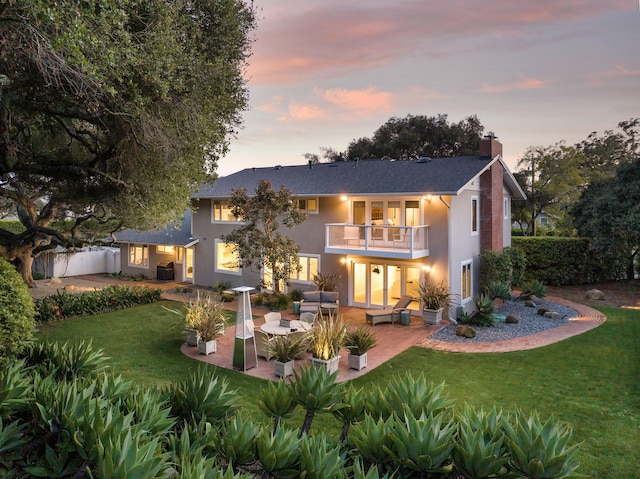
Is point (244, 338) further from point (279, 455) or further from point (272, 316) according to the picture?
point (279, 455)

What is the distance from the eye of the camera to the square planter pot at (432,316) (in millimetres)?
15555

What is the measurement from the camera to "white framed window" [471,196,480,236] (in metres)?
18.5

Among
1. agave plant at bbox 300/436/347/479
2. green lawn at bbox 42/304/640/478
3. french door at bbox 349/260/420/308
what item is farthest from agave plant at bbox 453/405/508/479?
french door at bbox 349/260/420/308

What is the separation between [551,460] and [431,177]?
1468 centimetres

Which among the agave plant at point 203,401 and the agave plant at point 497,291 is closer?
the agave plant at point 203,401

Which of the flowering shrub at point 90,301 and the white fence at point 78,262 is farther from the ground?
the white fence at point 78,262

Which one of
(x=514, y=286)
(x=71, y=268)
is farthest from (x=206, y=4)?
(x=71, y=268)

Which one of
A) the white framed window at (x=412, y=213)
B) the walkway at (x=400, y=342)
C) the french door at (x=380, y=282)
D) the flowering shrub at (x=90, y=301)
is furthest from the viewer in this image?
the french door at (x=380, y=282)

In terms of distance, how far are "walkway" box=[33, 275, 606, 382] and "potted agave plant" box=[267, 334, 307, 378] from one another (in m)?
0.29

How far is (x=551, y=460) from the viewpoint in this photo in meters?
3.70

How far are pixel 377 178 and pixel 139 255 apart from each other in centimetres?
1720

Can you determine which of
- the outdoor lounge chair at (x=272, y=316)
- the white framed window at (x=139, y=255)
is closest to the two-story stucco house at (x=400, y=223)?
the outdoor lounge chair at (x=272, y=316)

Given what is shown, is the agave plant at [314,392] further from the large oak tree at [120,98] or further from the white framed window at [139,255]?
the white framed window at [139,255]

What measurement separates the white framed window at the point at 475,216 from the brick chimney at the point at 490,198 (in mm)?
201
